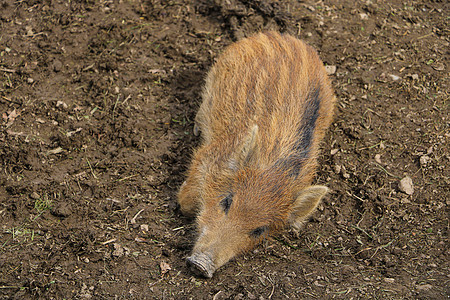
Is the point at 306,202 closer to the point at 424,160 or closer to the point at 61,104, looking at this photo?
the point at 424,160

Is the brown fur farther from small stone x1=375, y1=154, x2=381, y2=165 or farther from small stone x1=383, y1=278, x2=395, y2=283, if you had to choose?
small stone x1=383, y1=278, x2=395, y2=283

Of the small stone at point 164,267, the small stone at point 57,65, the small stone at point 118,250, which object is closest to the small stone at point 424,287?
the small stone at point 164,267

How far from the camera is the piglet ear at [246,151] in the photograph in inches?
165

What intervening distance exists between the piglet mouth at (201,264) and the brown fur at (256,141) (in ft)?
0.13

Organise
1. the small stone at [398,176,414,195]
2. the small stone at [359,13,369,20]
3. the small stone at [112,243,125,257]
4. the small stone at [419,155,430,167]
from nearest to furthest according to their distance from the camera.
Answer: the small stone at [112,243,125,257]
the small stone at [398,176,414,195]
the small stone at [419,155,430,167]
the small stone at [359,13,369,20]

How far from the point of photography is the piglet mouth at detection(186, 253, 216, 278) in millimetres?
3768

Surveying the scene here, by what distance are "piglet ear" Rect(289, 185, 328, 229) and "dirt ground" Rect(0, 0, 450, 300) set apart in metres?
0.27

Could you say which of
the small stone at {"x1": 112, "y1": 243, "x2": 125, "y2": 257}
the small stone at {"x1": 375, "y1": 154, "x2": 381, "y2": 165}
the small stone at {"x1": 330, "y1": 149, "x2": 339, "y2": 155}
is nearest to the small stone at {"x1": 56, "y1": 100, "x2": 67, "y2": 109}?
the small stone at {"x1": 112, "y1": 243, "x2": 125, "y2": 257}

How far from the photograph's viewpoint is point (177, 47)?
613 cm

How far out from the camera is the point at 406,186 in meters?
4.97

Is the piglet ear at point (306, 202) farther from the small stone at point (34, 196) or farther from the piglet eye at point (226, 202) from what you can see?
the small stone at point (34, 196)

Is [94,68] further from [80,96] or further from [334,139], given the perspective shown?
[334,139]

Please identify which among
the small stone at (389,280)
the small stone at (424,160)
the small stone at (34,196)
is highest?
the small stone at (424,160)

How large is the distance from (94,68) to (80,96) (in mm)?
484
